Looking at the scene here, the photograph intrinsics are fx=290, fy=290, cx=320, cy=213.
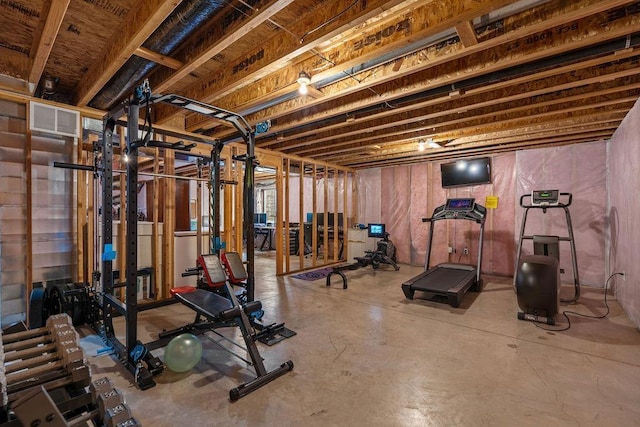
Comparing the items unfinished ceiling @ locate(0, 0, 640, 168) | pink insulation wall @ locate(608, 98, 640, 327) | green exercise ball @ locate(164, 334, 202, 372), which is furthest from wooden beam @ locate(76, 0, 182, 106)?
pink insulation wall @ locate(608, 98, 640, 327)

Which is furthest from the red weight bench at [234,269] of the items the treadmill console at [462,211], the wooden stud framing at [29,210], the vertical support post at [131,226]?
the treadmill console at [462,211]

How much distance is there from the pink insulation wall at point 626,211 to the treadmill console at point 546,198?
67 cm

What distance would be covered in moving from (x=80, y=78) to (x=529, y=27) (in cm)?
421

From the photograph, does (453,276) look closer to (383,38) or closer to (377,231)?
(377,231)

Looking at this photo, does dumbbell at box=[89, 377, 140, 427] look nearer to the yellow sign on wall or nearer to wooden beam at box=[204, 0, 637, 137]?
wooden beam at box=[204, 0, 637, 137]

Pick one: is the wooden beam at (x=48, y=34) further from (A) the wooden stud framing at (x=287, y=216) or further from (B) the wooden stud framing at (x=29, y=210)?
(A) the wooden stud framing at (x=287, y=216)

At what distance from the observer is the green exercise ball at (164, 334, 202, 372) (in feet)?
7.44

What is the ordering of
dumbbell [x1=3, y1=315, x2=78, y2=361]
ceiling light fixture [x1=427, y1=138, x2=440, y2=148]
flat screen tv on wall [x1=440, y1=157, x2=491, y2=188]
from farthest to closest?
1. flat screen tv on wall [x1=440, y1=157, x2=491, y2=188]
2. ceiling light fixture [x1=427, y1=138, x2=440, y2=148]
3. dumbbell [x1=3, y1=315, x2=78, y2=361]

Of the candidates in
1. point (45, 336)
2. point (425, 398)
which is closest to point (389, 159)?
point (425, 398)

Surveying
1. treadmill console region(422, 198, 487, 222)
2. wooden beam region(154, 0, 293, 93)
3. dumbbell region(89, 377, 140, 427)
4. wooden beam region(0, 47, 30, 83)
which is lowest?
dumbbell region(89, 377, 140, 427)

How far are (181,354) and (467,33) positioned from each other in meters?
3.15

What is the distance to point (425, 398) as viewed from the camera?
201cm

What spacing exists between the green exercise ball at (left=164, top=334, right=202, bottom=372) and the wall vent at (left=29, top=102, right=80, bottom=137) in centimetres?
271

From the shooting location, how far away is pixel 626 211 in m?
3.58
